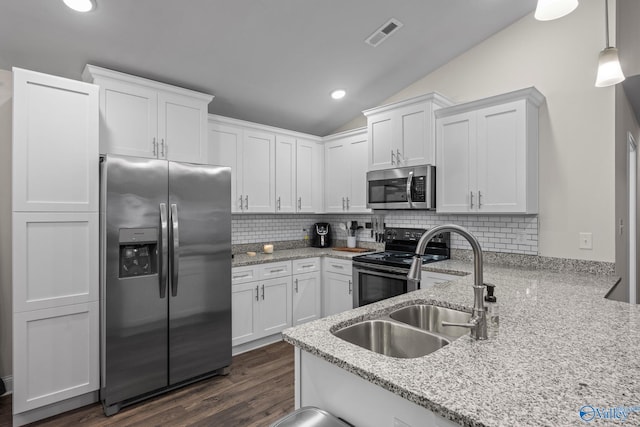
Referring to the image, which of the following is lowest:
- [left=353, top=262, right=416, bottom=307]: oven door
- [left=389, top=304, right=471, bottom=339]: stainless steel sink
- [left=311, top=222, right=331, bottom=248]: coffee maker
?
[left=353, top=262, right=416, bottom=307]: oven door

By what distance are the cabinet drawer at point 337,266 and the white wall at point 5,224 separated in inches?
112

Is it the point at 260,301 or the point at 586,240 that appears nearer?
the point at 586,240

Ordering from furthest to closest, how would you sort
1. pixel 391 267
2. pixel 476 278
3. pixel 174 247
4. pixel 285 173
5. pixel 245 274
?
pixel 285 173, pixel 245 274, pixel 391 267, pixel 174 247, pixel 476 278

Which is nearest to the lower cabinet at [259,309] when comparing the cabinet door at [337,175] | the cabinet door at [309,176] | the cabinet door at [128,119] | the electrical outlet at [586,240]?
the cabinet door at [309,176]

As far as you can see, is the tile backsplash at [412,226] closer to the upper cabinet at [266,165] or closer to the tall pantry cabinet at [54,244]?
the upper cabinet at [266,165]

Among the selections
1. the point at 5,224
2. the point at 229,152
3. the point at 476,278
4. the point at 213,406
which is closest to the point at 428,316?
the point at 476,278

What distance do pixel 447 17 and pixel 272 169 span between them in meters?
2.29

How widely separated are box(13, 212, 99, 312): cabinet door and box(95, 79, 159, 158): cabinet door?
0.64 metres

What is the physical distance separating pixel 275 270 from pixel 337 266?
722mm

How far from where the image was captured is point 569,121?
2.78 metres

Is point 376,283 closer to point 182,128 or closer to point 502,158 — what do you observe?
point 502,158

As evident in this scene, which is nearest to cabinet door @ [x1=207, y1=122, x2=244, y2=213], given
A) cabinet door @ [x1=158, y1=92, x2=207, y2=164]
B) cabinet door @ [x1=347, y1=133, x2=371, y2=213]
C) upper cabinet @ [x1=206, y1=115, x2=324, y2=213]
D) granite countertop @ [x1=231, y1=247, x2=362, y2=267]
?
upper cabinet @ [x1=206, y1=115, x2=324, y2=213]

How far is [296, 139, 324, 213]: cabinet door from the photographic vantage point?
425 cm

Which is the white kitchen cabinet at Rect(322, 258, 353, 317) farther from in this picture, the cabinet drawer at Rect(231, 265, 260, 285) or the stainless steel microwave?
the cabinet drawer at Rect(231, 265, 260, 285)
